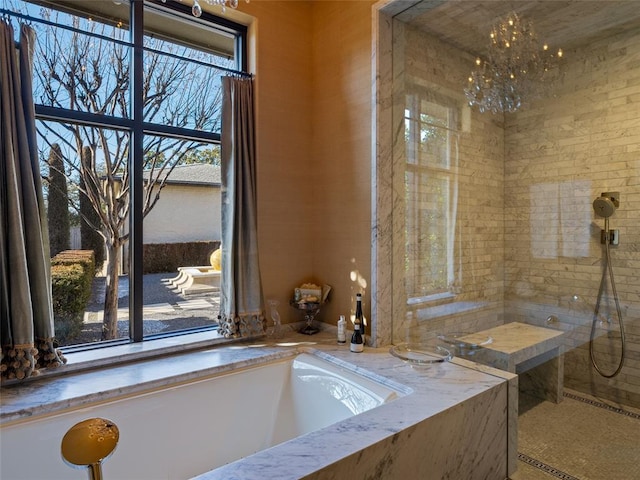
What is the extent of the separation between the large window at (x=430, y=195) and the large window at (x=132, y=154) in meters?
1.30

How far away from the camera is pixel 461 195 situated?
2.76 m

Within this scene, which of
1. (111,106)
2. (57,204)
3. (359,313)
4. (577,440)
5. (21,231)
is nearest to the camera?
(21,231)

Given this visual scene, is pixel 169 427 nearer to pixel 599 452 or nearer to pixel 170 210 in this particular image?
pixel 170 210

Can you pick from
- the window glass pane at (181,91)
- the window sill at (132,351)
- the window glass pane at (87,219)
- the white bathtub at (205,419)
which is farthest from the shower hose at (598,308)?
the window glass pane at (87,219)

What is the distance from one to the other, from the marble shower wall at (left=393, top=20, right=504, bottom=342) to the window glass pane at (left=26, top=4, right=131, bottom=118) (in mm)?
1700

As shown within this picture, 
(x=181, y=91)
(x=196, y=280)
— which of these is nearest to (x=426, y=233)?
(x=196, y=280)

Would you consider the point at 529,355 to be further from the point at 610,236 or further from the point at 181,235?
the point at 181,235

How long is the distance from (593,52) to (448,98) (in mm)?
838

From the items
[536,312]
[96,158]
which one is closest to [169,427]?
[96,158]

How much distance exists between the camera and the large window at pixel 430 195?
2613 millimetres

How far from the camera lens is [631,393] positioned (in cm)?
218

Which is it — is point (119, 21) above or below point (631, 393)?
above

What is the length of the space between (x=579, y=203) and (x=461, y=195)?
711 mm

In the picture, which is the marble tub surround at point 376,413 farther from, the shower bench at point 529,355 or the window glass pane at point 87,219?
the window glass pane at point 87,219
